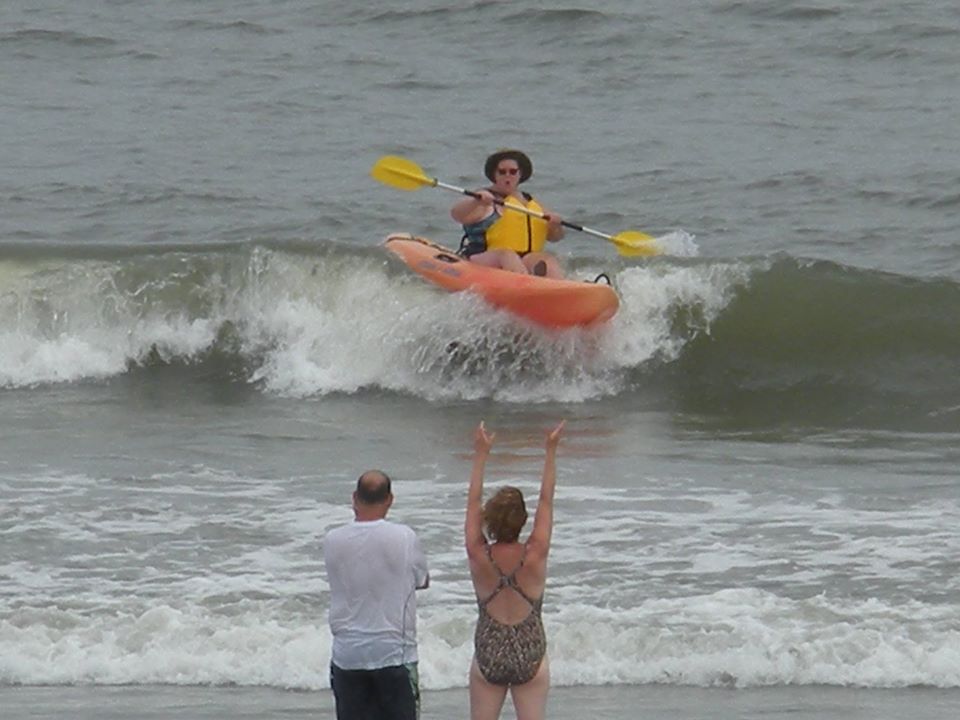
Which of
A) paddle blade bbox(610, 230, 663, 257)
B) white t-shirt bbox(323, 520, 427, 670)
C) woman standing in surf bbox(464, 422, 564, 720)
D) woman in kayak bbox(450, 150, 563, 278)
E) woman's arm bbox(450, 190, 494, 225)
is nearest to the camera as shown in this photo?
white t-shirt bbox(323, 520, 427, 670)

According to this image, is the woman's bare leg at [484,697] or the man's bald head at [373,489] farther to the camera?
the woman's bare leg at [484,697]

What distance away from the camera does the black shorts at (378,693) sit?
6.64m

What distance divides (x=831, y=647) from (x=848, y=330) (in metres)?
7.22

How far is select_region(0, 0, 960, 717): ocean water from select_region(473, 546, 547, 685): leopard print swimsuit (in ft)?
5.86

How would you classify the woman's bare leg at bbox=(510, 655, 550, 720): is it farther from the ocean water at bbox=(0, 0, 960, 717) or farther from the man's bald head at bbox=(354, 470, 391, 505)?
the ocean water at bbox=(0, 0, 960, 717)

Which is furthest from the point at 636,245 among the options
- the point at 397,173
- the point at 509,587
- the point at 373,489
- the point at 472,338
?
the point at 373,489

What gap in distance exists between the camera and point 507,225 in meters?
14.2

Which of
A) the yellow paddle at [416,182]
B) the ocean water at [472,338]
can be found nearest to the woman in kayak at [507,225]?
the ocean water at [472,338]

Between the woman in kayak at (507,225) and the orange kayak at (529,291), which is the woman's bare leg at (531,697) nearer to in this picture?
the woman in kayak at (507,225)

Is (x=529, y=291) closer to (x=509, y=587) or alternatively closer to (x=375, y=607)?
(x=509, y=587)

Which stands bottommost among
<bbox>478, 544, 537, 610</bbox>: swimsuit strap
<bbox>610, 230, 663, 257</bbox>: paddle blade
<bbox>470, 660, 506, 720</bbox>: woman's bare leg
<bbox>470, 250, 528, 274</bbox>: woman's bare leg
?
<bbox>470, 660, 506, 720</bbox>: woman's bare leg

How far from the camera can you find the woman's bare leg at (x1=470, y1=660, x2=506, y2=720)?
6789mm

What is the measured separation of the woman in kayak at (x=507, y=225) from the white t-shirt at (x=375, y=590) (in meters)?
7.19

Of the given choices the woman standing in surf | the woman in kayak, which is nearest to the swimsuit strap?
the woman standing in surf
